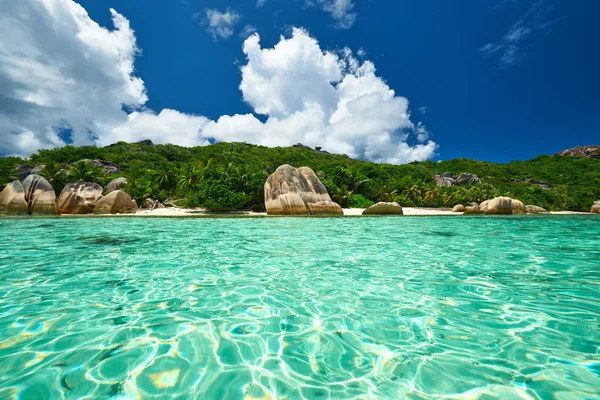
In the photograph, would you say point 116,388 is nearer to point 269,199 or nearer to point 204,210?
point 269,199

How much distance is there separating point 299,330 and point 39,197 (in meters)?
29.5

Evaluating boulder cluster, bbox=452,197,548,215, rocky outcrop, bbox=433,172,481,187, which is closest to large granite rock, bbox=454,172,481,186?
rocky outcrop, bbox=433,172,481,187

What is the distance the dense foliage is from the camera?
29844 mm

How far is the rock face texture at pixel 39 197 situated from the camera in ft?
74.8

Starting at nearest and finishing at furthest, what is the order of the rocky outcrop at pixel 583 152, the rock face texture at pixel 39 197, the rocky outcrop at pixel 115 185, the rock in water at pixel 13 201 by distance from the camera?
1. the rock in water at pixel 13 201
2. the rock face texture at pixel 39 197
3. the rocky outcrop at pixel 115 185
4. the rocky outcrop at pixel 583 152

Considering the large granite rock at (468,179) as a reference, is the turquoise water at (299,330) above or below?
below

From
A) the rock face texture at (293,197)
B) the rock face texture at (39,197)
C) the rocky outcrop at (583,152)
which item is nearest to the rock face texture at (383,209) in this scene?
the rock face texture at (293,197)

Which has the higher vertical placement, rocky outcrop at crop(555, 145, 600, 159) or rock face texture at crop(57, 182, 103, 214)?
rocky outcrop at crop(555, 145, 600, 159)

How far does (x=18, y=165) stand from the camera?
144 ft

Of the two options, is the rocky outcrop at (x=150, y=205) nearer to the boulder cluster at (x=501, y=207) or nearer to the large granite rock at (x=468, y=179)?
the boulder cluster at (x=501, y=207)

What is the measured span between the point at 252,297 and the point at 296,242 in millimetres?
5027

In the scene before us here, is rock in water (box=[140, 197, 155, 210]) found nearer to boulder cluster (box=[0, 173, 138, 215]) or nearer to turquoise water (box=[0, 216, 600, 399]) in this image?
boulder cluster (box=[0, 173, 138, 215])

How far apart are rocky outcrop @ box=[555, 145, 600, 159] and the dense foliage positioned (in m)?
7.64

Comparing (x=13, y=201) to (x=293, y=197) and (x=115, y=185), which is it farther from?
(x=293, y=197)
